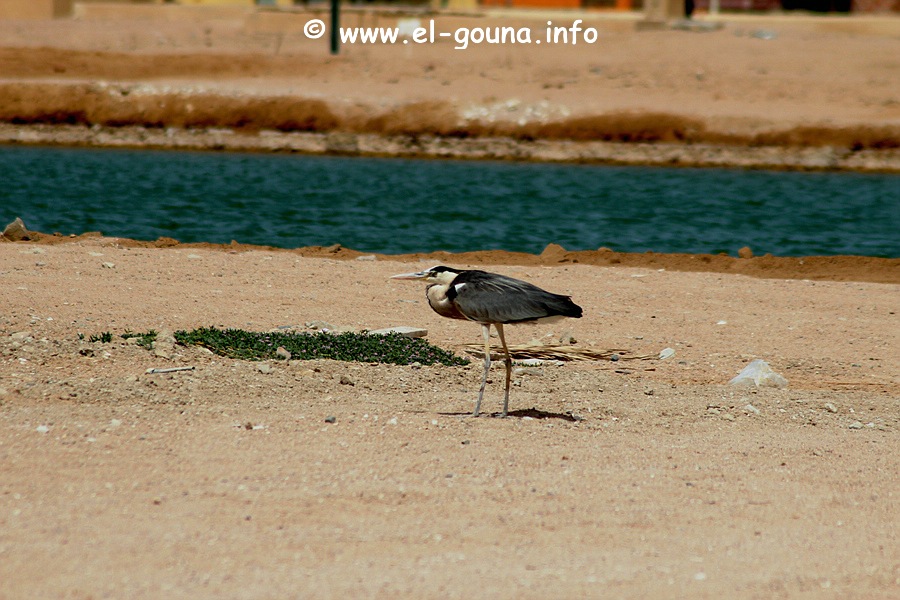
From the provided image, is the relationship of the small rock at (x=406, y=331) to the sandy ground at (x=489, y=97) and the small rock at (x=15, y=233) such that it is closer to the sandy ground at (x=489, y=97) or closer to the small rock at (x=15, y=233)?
the small rock at (x=15, y=233)

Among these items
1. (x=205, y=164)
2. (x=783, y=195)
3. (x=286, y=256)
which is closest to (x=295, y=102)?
(x=205, y=164)

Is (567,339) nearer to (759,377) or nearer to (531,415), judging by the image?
(759,377)

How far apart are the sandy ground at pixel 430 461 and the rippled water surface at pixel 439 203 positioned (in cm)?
1167

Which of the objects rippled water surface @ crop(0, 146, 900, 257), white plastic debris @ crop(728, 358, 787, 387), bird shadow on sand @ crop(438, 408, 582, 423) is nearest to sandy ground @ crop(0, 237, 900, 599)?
bird shadow on sand @ crop(438, 408, 582, 423)

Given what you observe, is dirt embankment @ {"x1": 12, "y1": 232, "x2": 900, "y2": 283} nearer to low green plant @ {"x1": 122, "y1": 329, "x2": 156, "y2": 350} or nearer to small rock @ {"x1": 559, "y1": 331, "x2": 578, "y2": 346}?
small rock @ {"x1": 559, "y1": 331, "x2": 578, "y2": 346}

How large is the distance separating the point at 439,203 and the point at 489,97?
1535cm

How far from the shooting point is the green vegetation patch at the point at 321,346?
1150cm

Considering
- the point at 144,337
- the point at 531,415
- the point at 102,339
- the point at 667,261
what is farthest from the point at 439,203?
the point at 531,415

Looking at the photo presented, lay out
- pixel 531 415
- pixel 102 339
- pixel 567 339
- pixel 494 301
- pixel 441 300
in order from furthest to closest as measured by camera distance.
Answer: pixel 567 339
pixel 102 339
pixel 531 415
pixel 441 300
pixel 494 301

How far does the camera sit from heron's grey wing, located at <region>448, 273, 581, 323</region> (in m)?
9.62

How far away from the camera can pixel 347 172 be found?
134 ft

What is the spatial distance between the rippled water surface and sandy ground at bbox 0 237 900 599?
38.3ft

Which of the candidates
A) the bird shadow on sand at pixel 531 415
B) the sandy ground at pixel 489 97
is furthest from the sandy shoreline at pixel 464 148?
the bird shadow on sand at pixel 531 415

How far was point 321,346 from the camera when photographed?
11727mm
